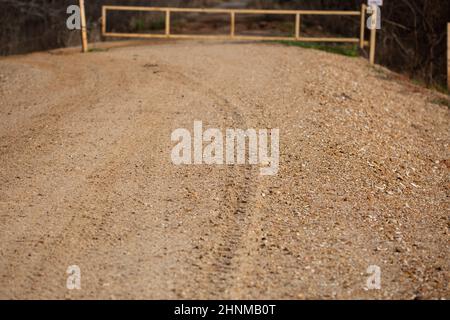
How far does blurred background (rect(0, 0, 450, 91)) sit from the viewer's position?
69.3ft

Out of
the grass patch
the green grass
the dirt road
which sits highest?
the green grass

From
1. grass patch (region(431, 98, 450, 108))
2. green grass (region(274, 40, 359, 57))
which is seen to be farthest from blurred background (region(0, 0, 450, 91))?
grass patch (region(431, 98, 450, 108))

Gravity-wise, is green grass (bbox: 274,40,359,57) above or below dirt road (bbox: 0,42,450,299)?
above

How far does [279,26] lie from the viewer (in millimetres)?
26547

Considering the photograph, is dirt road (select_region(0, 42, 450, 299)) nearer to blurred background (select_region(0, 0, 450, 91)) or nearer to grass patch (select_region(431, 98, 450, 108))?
grass patch (select_region(431, 98, 450, 108))

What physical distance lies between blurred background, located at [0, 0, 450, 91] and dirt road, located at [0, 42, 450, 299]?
6.28 m

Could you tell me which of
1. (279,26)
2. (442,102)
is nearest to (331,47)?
(442,102)

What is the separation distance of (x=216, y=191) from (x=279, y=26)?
61.6 feet

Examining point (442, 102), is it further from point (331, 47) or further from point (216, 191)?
point (216, 191)

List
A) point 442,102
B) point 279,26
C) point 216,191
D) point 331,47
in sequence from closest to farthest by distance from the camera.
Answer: point 216,191
point 442,102
point 331,47
point 279,26

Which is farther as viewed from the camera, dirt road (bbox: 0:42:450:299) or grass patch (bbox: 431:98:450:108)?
grass patch (bbox: 431:98:450:108)

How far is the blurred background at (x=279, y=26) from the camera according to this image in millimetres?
21125

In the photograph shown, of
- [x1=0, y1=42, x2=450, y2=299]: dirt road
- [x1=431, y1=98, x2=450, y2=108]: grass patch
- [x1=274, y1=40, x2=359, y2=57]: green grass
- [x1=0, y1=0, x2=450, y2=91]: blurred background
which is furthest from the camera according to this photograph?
[x1=0, y1=0, x2=450, y2=91]: blurred background
